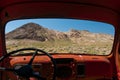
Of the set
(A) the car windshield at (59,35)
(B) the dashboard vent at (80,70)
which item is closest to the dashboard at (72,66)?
(B) the dashboard vent at (80,70)

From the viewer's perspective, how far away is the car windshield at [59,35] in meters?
4.89

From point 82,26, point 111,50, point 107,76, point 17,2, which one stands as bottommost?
point 107,76

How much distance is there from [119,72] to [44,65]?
4.57 feet

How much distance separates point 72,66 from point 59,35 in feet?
1.66

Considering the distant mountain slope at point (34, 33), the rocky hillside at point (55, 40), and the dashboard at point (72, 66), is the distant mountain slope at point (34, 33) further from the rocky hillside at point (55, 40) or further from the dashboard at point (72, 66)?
the dashboard at point (72, 66)

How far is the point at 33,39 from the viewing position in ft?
16.0

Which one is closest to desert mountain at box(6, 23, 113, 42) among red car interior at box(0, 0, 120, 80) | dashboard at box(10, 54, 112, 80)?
red car interior at box(0, 0, 120, 80)

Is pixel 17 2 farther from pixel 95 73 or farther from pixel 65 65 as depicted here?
pixel 95 73

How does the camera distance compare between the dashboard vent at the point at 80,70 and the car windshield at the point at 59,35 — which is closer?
the car windshield at the point at 59,35

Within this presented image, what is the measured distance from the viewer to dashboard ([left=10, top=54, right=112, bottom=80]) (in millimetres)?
4941

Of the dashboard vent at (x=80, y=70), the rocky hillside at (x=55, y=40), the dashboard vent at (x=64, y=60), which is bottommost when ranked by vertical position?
the dashboard vent at (x=80, y=70)

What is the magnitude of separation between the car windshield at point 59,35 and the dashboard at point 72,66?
15 cm

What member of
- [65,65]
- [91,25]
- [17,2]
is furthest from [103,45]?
[17,2]

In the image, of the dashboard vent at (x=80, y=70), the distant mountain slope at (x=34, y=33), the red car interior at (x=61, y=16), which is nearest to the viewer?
the distant mountain slope at (x=34, y=33)
